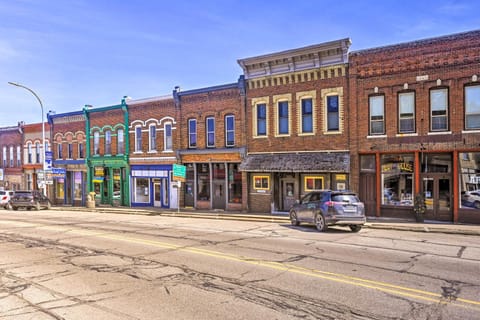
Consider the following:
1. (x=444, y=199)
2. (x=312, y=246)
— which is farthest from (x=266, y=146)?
(x=312, y=246)

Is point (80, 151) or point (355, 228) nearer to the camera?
point (355, 228)

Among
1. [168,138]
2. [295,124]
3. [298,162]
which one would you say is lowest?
[298,162]

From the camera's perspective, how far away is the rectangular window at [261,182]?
2423 cm

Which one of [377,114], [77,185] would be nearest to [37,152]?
[77,185]

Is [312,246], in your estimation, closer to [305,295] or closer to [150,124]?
[305,295]

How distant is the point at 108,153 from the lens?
33.5 metres

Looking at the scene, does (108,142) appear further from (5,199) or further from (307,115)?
(307,115)

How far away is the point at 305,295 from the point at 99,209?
85.5 ft

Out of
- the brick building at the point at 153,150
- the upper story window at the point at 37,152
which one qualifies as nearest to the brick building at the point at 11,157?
the upper story window at the point at 37,152

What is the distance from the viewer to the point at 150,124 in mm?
Answer: 30453

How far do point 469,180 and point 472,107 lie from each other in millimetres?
3295

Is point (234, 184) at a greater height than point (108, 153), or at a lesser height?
lesser

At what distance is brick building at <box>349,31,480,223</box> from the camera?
18391 mm

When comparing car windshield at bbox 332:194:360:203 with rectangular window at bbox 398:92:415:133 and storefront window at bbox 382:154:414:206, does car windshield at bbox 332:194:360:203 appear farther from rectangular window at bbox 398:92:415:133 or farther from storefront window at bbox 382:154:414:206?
rectangular window at bbox 398:92:415:133
